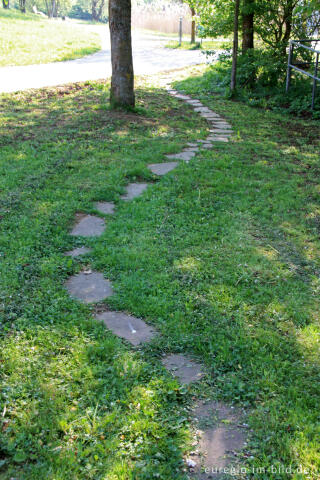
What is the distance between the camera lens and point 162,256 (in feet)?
12.0

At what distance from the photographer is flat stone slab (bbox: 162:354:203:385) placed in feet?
8.04

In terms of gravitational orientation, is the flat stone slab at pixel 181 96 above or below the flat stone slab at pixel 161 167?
above

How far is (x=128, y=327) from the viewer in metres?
2.85

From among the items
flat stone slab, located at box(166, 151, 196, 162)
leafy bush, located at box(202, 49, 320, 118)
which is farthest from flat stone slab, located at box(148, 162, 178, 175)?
leafy bush, located at box(202, 49, 320, 118)

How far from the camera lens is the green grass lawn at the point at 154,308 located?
2020 mm

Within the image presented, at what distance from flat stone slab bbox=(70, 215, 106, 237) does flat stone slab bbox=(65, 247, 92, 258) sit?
0.81 ft

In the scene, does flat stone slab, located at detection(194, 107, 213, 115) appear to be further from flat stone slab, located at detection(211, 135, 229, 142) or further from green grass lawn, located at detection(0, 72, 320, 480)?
green grass lawn, located at detection(0, 72, 320, 480)

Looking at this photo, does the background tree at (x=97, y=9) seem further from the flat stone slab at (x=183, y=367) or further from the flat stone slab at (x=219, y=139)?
the flat stone slab at (x=183, y=367)

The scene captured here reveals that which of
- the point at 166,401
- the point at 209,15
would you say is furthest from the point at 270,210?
the point at 209,15

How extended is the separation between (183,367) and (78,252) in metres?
1.57

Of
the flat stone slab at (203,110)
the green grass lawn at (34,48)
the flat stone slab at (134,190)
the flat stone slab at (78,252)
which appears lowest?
the flat stone slab at (78,252)

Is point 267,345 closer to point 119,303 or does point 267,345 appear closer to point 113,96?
point 119,303

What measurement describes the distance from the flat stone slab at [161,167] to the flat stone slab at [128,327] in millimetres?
2930

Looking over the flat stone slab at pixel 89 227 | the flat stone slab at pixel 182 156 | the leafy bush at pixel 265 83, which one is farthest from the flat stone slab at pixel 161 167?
the leafy bush at pixel 265 83
